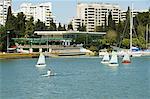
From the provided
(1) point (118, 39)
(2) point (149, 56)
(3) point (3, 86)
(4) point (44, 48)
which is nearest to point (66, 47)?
(4) point (44, 48)

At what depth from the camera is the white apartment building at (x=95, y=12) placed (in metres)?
126

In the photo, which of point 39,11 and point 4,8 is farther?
point 39,11

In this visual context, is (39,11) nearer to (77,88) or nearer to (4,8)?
(4,8)

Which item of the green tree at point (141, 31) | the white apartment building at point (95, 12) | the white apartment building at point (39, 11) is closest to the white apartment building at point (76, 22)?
the white apartment building at point (95, 12)

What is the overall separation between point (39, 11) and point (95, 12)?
14.9 metres

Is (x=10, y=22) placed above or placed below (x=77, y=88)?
above

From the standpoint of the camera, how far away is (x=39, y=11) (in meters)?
132

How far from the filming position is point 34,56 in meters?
70.0

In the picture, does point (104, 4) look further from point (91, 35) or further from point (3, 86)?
point (3, 86)

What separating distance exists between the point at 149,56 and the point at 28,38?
72.8 ft

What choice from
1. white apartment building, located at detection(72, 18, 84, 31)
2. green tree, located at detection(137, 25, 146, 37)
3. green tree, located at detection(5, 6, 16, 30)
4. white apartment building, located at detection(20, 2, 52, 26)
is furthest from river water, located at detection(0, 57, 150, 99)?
white apartment building, located at detection(20, 2, 52, 26)

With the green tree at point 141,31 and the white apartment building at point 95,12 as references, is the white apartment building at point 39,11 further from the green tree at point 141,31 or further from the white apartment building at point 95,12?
the green tree at point 141,31

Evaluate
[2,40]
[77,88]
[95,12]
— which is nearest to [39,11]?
[95,12]

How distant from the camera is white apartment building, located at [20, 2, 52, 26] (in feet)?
425
